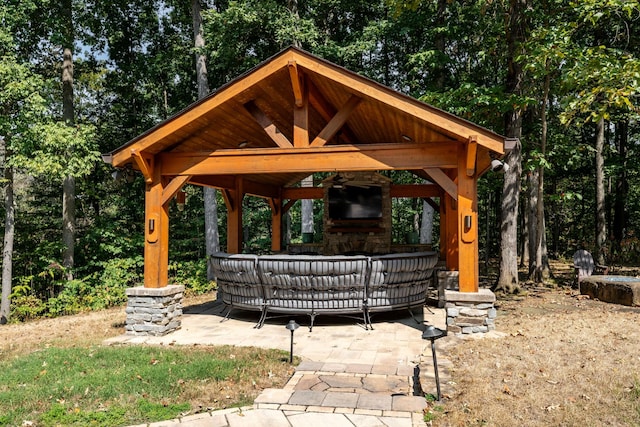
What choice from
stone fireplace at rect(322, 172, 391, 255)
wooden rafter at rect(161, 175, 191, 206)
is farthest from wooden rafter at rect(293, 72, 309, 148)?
stone fireplace at rect(322, 172, 391, 255)

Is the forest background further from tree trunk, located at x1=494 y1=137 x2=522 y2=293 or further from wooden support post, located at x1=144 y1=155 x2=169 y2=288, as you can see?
wooden support post, located at x1=144 y1=155 x2=169 y2=288

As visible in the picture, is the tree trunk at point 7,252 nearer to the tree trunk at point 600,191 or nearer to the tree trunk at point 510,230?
the tree trunk at point 510,230

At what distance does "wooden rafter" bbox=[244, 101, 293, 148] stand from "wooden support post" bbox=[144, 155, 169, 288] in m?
1.74

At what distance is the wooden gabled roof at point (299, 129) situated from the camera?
558cm

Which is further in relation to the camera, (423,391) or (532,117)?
(532,117)

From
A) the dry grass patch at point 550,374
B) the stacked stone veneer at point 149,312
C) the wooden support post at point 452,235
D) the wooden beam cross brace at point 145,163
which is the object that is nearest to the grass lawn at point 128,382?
the stacked stone veneer at point 149,312

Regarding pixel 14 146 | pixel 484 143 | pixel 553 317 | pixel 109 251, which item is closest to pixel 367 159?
pixel 484 143

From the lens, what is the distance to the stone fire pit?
7.41m

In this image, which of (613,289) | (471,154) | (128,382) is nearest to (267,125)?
(471,154)

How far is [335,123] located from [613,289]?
643 cm

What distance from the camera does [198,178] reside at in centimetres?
784

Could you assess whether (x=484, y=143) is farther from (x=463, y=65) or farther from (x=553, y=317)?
(x=463, y=65)

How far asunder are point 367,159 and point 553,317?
13.4ft

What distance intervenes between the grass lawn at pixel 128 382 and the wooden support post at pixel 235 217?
417cm
